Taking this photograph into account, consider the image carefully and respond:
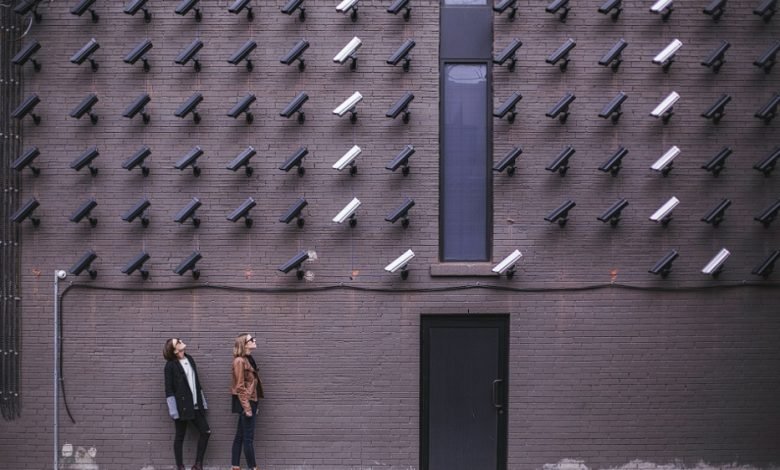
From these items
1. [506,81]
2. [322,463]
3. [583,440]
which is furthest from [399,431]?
[506,81]

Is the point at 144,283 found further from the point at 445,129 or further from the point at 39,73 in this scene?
the point at 445,129

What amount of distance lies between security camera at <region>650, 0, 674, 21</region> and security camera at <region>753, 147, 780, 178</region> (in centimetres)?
213

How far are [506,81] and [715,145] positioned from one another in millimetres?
2751

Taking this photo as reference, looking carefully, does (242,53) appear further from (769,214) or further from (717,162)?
(769,214)

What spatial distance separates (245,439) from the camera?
10.9 meters

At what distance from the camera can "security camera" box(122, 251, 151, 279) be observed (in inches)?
438

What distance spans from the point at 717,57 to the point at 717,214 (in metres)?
1.94

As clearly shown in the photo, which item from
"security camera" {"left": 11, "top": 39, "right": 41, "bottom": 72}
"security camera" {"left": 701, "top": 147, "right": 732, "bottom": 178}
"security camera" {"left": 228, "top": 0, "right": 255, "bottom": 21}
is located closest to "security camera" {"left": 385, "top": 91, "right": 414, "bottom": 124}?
"security camera" {"left": 228, "top": 0, "right": 255, "bottom": 21}

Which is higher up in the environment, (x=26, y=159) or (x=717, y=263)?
(x=26, y=159)

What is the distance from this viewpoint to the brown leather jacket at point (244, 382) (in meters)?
10.7

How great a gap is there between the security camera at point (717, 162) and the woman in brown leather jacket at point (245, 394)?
6.00 metres

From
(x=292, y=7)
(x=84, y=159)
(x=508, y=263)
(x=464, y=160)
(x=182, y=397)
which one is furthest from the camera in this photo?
(x=464, y=160)

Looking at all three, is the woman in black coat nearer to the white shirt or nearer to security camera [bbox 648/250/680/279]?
the white shirt

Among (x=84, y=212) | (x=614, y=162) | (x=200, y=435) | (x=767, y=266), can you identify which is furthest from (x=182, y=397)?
(x=767, y=266)
